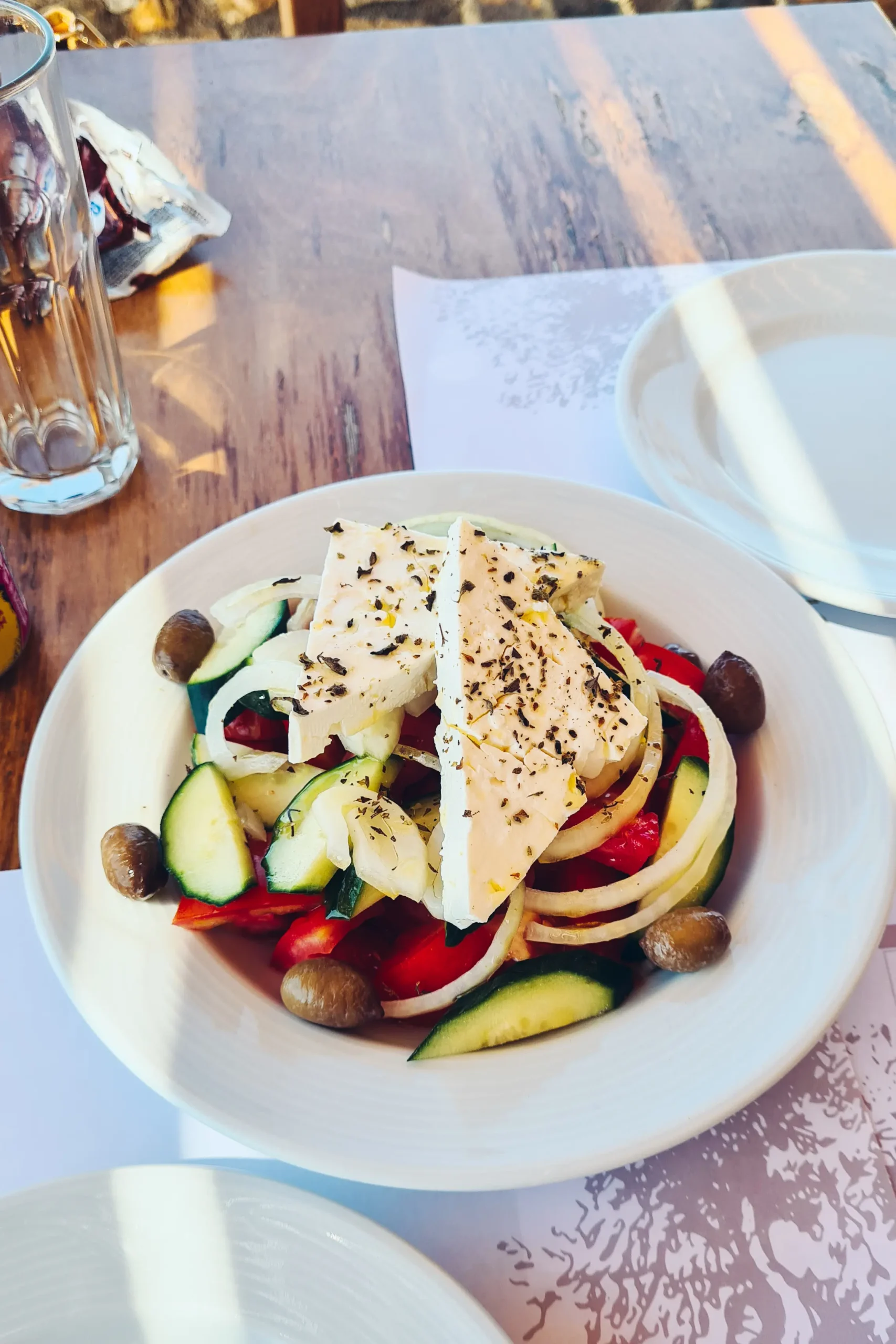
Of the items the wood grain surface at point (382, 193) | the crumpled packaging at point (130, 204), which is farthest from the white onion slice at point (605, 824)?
the crumpled packaging at point (130, 204)

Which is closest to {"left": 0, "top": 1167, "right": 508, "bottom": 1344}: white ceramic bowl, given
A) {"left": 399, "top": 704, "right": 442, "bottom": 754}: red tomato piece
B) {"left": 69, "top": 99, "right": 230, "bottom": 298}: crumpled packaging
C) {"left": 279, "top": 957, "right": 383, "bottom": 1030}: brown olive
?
{"left": 279, "top": 957, "right": 383, "bottom": 1030}: brown olive

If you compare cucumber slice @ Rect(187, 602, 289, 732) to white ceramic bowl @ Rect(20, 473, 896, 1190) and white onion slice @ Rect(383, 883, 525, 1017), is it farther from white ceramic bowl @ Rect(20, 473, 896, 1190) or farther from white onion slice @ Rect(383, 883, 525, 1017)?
white onion slice @ Rect(383, 883, 525, 1017)

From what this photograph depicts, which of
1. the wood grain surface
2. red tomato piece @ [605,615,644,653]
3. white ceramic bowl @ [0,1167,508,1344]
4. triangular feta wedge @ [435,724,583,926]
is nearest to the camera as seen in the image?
white ceramic bowl @ [0,1167,508,1344]

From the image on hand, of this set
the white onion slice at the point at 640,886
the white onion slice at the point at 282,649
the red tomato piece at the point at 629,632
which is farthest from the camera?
the red tomato piece at the point at 629,632

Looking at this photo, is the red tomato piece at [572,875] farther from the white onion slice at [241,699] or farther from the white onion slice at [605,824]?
the white onion slice at [241,699]

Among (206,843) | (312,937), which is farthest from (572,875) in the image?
(206,843)

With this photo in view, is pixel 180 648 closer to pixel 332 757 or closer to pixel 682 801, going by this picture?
pixel 332 757

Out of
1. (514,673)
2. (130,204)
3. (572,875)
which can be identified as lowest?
(572,875)
